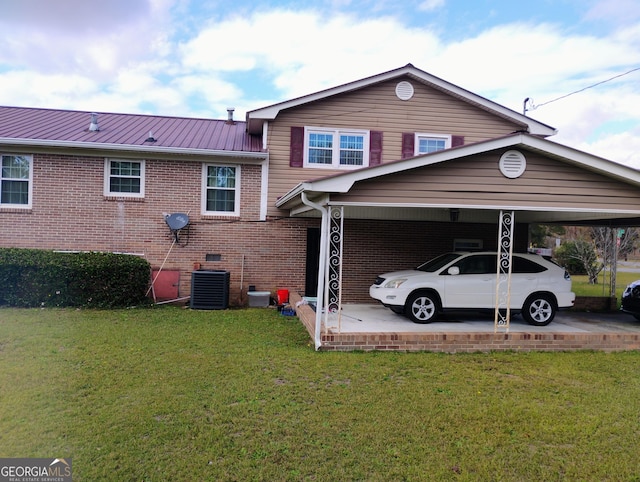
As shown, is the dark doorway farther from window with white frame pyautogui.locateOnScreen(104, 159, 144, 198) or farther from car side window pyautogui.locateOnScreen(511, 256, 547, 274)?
car side window pyautogui.locateOnScreen(511, 256, 547, 274)

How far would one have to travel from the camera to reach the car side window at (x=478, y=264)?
8.80m

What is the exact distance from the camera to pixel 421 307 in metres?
8.60

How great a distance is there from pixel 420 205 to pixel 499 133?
6.79 meters

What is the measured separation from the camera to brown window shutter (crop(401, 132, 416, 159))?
12.1 meters

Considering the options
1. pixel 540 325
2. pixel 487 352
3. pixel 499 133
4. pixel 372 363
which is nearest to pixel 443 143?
pixel 499 133

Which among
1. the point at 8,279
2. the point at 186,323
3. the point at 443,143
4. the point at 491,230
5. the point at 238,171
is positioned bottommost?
the point at 186,323

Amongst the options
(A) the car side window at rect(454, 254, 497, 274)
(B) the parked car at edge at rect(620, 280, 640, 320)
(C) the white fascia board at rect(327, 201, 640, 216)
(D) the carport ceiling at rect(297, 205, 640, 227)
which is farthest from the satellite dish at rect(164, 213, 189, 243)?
(B) the parked car at edge at rect(620, 280, 640, 320)

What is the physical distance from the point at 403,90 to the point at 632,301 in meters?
7.69

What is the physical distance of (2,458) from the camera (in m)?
3.47

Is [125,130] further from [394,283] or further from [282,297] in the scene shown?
[394,283]

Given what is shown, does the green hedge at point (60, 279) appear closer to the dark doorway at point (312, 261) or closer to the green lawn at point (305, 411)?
the green lawn at point (305, 411)

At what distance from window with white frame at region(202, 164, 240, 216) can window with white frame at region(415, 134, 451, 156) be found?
5024 millimetres

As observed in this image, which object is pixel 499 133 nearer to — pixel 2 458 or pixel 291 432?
pixel 291 432

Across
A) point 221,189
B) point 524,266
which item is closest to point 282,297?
point 221,189
